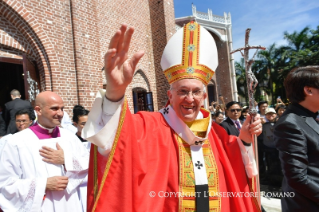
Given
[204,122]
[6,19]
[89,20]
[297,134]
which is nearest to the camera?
[297,134]

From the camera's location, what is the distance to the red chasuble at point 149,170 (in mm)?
1403

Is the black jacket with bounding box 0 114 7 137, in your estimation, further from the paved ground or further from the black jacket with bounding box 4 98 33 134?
the paved ground

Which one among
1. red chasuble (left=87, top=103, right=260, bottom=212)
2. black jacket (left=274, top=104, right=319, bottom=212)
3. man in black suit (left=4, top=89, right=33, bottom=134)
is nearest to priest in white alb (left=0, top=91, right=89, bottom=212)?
red chasuble (left=87, top=103, right=260, bottom=212)

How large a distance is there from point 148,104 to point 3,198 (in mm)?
7150

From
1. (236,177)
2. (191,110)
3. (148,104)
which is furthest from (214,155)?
(148,104)

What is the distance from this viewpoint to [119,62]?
1.32 metres

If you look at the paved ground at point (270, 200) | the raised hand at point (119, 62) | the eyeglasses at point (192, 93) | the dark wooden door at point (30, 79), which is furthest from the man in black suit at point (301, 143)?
the dark wooden door at point (30, 79)

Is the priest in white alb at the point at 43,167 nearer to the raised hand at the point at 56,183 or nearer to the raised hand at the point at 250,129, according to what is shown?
the raised hand at the point at 56,183

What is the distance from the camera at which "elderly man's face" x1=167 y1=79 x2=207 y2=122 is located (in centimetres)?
178

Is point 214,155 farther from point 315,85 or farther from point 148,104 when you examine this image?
point 148,104

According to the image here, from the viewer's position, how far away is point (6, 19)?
523cm

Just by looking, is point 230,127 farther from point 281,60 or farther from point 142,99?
point 281,60

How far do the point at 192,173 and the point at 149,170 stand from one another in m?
0.33

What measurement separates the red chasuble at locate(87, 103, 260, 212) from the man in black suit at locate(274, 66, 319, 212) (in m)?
0.32
